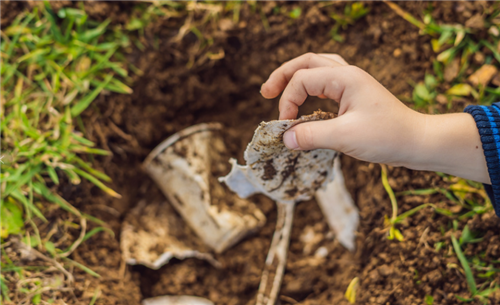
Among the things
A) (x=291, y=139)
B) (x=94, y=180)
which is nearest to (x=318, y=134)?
(x=291, y=139)

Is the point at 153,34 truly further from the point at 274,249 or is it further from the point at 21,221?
the point at 274,249

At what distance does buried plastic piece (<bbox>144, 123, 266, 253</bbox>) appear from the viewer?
1.66 metres

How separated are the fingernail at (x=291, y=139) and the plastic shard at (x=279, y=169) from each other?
0.07ft

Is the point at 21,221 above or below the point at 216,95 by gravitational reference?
below

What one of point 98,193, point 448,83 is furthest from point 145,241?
point 448,83

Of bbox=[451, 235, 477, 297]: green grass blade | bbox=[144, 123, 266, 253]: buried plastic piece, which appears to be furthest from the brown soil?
bbox=[144, 123, 266, 253]: buried plastic piece

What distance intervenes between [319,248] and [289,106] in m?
0.99

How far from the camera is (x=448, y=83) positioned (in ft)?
4.99

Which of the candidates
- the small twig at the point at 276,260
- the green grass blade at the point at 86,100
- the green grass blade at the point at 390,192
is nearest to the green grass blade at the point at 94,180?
the green grass blade at the point at 86,100

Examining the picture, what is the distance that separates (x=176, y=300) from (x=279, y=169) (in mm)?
860

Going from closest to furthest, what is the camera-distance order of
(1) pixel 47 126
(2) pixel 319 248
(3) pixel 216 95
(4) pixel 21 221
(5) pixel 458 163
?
(5) pixel 458 163 → (4) pixel 21 221 → (1) pixel 47 126 → (2) pixel 319 248 → (3) pixel 216 95

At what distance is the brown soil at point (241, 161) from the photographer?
1.36 metres

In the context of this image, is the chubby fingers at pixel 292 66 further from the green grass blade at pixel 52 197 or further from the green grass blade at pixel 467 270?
the green grass blade at pixel 52 197

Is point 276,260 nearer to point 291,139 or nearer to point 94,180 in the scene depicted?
point 291,139
